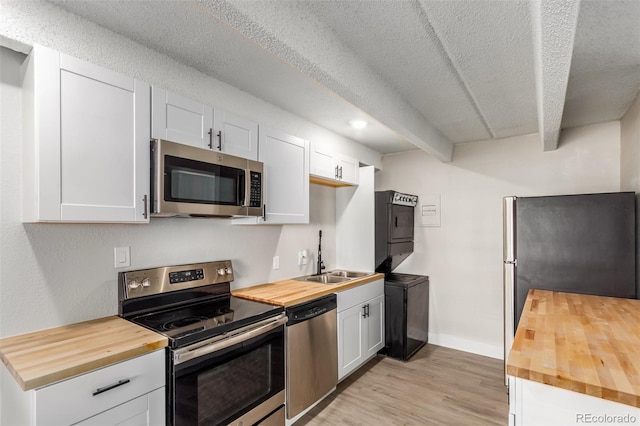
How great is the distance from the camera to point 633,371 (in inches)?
43.0

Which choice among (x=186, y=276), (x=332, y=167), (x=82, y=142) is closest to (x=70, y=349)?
(x=186, y=276)

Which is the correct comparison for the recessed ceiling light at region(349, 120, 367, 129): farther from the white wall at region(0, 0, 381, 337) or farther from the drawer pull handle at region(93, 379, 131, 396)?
the drawer pull handle at region(93, 379, 131, 396)

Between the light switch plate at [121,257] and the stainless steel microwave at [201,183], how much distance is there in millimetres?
317

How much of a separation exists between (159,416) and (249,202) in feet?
4.13

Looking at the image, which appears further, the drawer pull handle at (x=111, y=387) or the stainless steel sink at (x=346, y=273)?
the stainless steel sink at (x=346, y=273)

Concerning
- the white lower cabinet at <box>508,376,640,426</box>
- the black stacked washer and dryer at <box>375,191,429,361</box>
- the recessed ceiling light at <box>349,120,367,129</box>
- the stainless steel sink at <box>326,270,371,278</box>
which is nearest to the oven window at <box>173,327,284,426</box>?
the white lower cabinet at <box>508,376,640,426</box>

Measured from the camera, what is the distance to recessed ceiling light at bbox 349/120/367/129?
9.92ft

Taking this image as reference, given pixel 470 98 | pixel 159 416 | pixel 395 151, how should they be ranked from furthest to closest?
pixel 395 151, pixel 470 98, pixel 159 416

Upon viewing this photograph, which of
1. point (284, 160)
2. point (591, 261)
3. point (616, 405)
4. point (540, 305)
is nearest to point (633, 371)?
point (616, 405)

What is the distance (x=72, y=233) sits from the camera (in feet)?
5.54

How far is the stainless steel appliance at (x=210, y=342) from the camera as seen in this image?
1.55m

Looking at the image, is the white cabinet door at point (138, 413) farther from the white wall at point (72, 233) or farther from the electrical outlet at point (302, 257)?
the electrical outlet at point (302, 257)

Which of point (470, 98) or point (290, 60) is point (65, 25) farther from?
point (470, 98)

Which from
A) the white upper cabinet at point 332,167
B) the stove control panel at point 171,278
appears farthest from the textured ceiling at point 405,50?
the stove control panel at point 171,278
